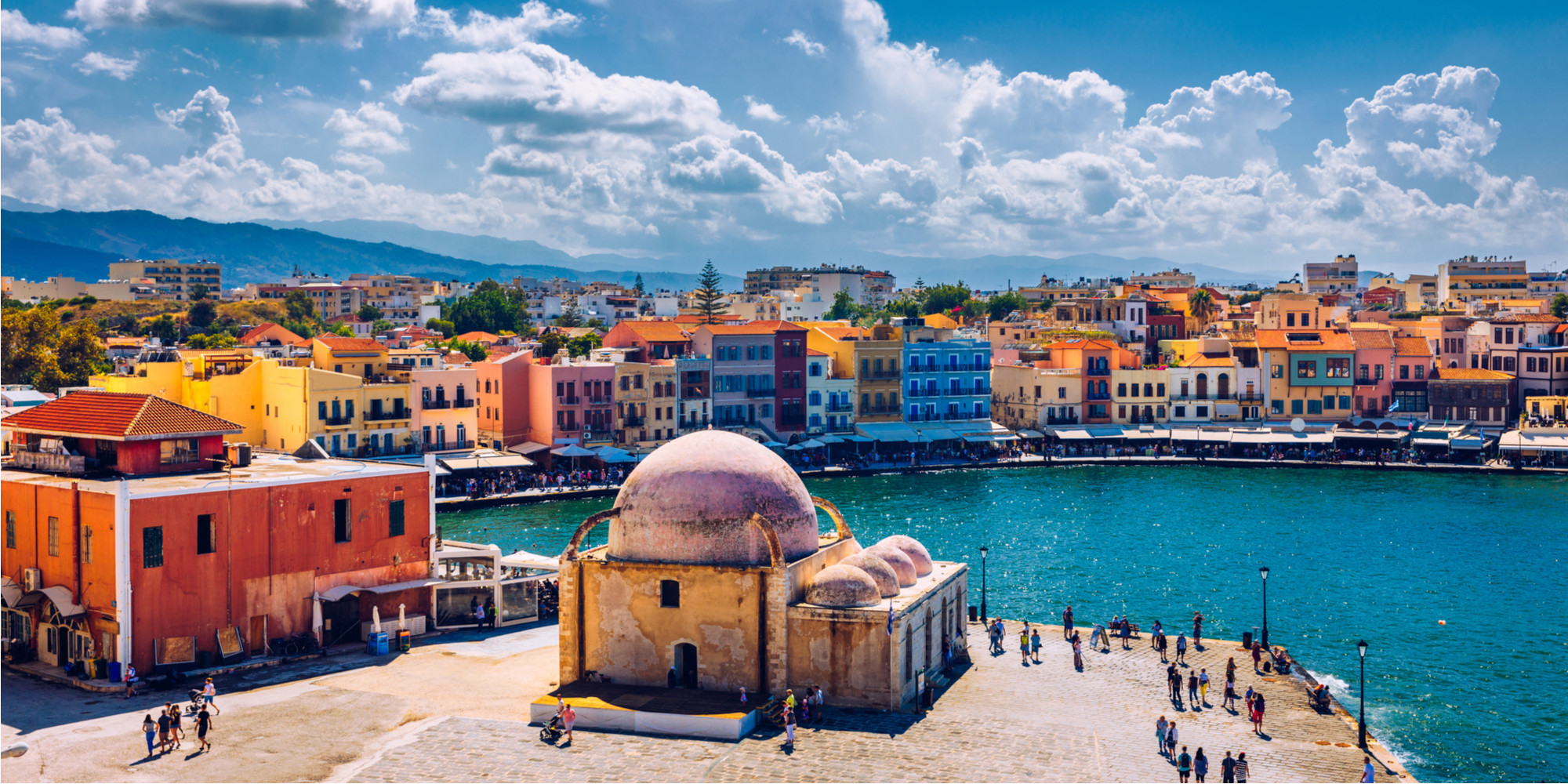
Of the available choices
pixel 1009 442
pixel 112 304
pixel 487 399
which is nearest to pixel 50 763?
pixel 487 399

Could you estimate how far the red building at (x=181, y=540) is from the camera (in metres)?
30.9

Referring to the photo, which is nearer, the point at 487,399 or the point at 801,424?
the point at 487,399

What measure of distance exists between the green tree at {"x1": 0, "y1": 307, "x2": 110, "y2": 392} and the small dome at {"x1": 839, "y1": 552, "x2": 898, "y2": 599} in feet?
224

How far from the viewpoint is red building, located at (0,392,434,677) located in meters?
30.9

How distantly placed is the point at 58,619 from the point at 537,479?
38858 mm

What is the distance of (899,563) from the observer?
32281 millimetres

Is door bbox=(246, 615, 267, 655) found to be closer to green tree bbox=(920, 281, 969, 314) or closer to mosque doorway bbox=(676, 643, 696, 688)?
mosque doorway bbox=(676, 643, 696, 688)

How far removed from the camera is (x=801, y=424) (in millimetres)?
83938

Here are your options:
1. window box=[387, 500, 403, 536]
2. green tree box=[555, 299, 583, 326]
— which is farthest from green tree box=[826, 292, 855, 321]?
window box=[387, 500, 403, 536]

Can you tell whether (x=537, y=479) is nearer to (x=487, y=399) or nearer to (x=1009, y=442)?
(x=487, y=399)

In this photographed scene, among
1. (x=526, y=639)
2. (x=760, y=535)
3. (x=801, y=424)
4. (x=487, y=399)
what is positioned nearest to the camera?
(x=760, y=535)

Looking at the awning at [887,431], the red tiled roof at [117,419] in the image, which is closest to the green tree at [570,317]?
the awning at [887,431]

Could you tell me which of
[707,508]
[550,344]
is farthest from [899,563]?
[550,344]

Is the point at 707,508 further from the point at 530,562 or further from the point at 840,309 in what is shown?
the point at 840,309
